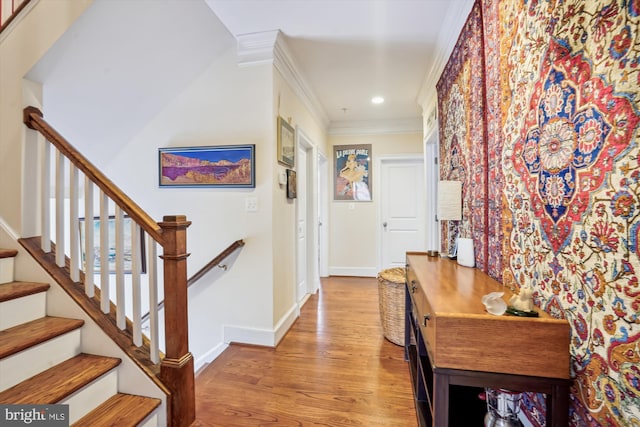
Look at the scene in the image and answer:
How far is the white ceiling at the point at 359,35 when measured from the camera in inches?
79.4

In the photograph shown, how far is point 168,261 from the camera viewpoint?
1.37 metres

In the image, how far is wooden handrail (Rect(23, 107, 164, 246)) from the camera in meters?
1.38

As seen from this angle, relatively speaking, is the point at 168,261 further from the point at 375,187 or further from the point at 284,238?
the point at 375,187

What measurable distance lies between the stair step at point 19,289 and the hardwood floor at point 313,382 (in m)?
1.06

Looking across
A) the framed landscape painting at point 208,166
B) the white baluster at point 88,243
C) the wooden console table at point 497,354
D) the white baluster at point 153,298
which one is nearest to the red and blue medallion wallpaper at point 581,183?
the wooden console table at point 497,354

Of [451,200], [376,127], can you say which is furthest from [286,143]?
[376,127]

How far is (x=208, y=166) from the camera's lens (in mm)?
2531

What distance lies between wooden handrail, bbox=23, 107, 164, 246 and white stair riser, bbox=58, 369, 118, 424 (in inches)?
26.7

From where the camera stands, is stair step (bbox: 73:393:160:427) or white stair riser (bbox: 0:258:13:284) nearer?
stair step (bbox: 73:393:160:427)

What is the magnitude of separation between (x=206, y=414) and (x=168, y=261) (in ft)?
3.12

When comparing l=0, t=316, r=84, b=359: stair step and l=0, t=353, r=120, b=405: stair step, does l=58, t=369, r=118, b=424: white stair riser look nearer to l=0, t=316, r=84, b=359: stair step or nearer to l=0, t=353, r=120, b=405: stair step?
l=0, t=353, r=120, b=405: stair step

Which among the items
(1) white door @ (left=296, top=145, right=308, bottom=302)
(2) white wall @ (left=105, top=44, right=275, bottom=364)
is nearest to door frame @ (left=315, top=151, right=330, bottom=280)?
(1) white door @ (left=296, top=145, right=308, bottom=302)

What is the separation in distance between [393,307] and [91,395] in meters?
2.02

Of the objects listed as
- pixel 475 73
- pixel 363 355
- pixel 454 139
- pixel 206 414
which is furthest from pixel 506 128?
pixel 206 414
